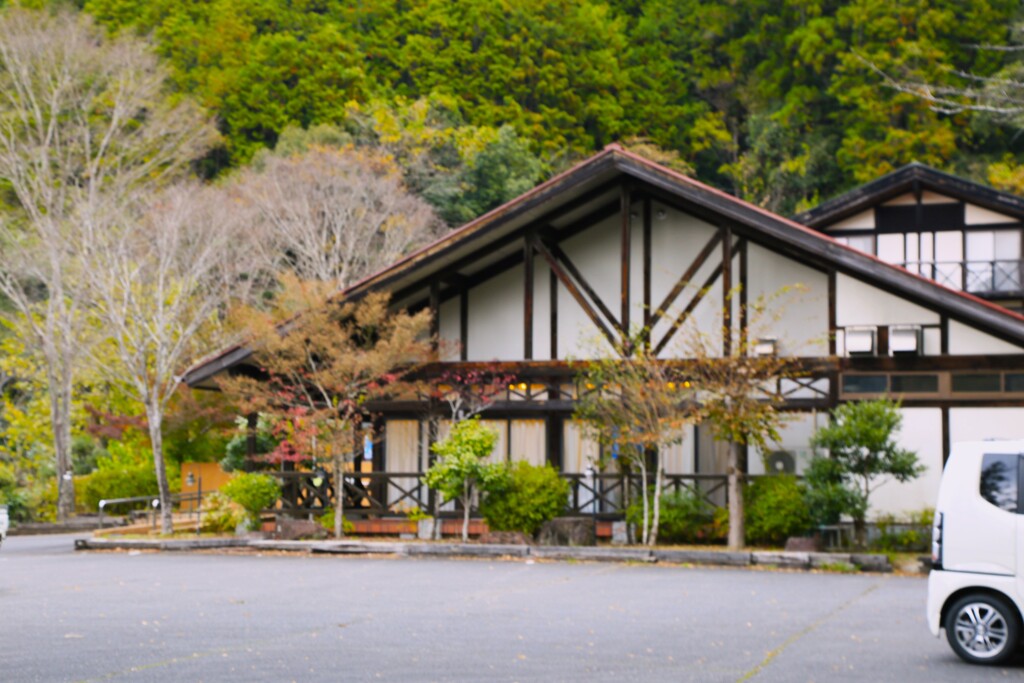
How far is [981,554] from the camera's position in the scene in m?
10.6

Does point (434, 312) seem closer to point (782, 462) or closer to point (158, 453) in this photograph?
point (158, 453)

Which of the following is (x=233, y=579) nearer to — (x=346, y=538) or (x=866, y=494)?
(x=346, y=538)

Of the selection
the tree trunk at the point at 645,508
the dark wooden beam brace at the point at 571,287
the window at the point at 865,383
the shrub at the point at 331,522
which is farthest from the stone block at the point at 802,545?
the shrub at the point at 331,522

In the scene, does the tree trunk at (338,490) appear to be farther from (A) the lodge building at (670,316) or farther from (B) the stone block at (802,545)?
(B) the stone block at (802,545)

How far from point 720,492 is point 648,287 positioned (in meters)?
3.86

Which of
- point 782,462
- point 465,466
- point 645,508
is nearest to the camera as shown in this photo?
point 645,508

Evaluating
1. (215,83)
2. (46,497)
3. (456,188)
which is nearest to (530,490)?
(46,497)

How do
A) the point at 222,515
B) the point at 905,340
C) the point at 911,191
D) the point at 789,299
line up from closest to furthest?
the point at 905,340 < the point at 789,299 < the point at 222,515 < the point at 911,191

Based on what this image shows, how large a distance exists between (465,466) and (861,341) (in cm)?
683

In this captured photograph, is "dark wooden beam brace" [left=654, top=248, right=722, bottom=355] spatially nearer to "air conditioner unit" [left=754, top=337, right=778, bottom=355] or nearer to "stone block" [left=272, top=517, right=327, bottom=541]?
"air conditioner unit" [left=754, top=337, right=778, bottom=355]

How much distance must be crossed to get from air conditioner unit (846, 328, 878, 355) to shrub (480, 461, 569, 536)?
17.3 feet

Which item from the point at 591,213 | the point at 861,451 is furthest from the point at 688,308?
the point at 861,451

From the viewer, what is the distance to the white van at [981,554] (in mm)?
10422

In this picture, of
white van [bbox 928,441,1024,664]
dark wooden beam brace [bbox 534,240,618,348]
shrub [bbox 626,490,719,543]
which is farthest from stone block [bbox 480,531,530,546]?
white van [bbox 928,441,1024,664]
